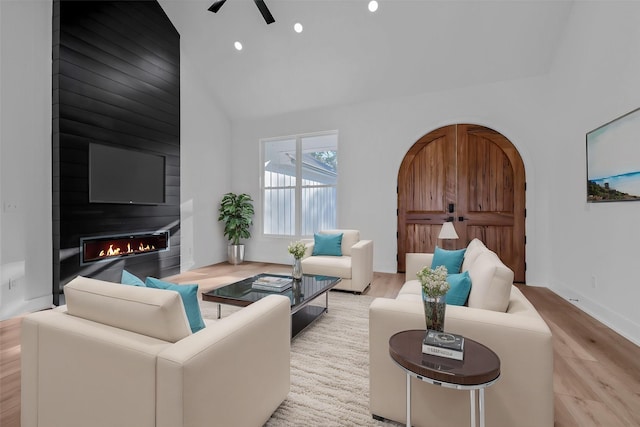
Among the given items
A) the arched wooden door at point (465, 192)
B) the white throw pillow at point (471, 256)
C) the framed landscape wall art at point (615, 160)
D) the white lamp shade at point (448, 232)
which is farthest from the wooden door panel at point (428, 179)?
the white throw pillow at point (471, 256)

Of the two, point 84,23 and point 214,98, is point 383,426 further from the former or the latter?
point 214,98

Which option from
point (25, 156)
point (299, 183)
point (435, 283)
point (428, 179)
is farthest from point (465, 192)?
point (25, 156)

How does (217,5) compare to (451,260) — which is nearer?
(451,260)

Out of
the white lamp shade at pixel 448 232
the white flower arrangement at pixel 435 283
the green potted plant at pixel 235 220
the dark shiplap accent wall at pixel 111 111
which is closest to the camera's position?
the white flower arrangement at pixel 435 283

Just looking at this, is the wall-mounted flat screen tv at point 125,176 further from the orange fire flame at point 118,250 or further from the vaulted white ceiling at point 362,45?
the vaulted white ceiling at point 362,45

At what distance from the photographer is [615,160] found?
9.54ft

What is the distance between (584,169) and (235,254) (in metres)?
5.57

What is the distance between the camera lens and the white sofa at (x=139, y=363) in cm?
106

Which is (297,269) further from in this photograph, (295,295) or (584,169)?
(584,169)

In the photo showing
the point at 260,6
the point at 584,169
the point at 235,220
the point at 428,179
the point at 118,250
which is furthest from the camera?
the point at 235,220

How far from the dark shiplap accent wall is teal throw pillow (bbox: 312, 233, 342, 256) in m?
2.50

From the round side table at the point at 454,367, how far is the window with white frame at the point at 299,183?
4.41 m

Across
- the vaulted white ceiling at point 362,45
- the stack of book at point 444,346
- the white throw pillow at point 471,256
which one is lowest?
the stack of book at point 444,346

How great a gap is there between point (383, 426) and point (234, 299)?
1.46 m
